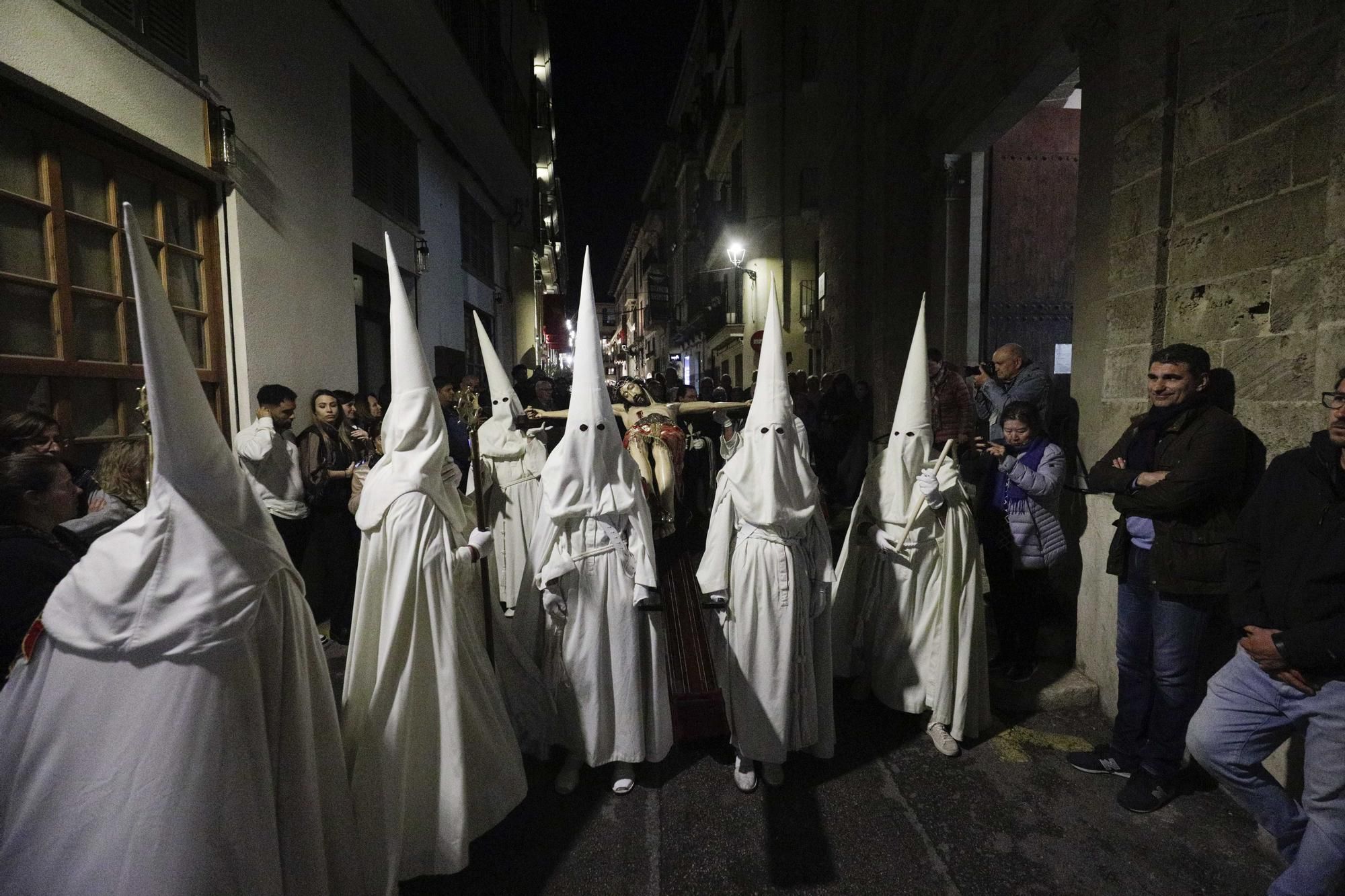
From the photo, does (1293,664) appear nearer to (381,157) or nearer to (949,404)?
(949,404)

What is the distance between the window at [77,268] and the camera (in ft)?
12.3

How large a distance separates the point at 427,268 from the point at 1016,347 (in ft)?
26.3

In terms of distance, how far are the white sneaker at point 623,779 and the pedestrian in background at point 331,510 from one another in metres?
2.54

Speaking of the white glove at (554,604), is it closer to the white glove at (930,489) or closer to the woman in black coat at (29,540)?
the woman in black coat at (29,540)

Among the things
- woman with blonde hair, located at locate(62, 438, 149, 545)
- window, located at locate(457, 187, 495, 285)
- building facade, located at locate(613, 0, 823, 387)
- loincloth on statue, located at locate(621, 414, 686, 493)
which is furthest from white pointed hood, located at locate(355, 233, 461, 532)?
window, located at locate(457, 187, 495, 285)

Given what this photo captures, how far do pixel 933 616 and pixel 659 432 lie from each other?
1.92m

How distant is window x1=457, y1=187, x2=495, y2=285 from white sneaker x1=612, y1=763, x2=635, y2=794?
10.3 m

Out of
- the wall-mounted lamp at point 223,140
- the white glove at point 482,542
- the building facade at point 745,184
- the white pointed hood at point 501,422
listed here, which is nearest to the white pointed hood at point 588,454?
the white glove at point 482,542

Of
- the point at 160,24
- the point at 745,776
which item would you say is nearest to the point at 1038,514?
the point at 745,776

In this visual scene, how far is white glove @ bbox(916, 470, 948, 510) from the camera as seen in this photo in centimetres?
348

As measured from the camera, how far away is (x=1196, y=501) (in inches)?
112

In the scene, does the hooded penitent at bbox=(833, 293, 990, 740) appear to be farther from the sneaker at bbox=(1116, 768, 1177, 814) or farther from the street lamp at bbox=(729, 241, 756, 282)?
the street lamp at bbox=(729, 241, 756, 282)

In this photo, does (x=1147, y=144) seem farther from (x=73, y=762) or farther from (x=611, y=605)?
(x=73, y=762)

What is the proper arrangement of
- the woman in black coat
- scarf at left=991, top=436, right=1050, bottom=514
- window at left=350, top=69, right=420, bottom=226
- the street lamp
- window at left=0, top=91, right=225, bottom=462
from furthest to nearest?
the street lamp < window at left=350, top=69, right=420, bottom=226 < scarf at left=991, top=436, right=1050, bottom=514 < window at left=0, top=91, right=225, bottom=462 < the woman in black coat
